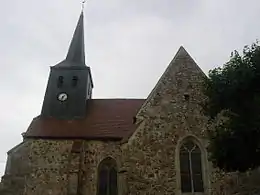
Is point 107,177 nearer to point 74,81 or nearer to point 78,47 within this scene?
point 74,81

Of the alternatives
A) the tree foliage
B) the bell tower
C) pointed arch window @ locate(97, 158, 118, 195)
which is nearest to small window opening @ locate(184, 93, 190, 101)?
the tree foliage

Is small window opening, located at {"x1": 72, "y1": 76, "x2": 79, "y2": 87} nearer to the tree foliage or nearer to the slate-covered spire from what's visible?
the slate-covered spire

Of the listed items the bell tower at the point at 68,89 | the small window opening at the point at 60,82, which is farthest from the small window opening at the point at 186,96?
the small window opening at the point at 60,82

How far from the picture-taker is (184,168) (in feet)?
48.3

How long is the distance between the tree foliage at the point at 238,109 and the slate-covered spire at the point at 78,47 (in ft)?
45.6

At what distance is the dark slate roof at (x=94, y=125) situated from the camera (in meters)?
18.5

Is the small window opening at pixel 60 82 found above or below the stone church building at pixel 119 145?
above

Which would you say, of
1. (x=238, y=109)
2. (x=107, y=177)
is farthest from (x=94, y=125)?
(x=238, y=109)

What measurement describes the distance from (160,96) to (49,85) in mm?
9072

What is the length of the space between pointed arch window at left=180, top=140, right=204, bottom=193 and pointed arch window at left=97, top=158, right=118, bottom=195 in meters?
4.13

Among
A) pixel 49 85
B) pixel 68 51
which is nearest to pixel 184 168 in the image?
pixel 49 85

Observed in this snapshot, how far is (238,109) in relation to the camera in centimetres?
1119

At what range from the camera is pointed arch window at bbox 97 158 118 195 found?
1725 cm

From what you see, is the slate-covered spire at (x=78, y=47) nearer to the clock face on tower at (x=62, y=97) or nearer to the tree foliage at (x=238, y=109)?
the clock face on tower at (x=62, y=97)
